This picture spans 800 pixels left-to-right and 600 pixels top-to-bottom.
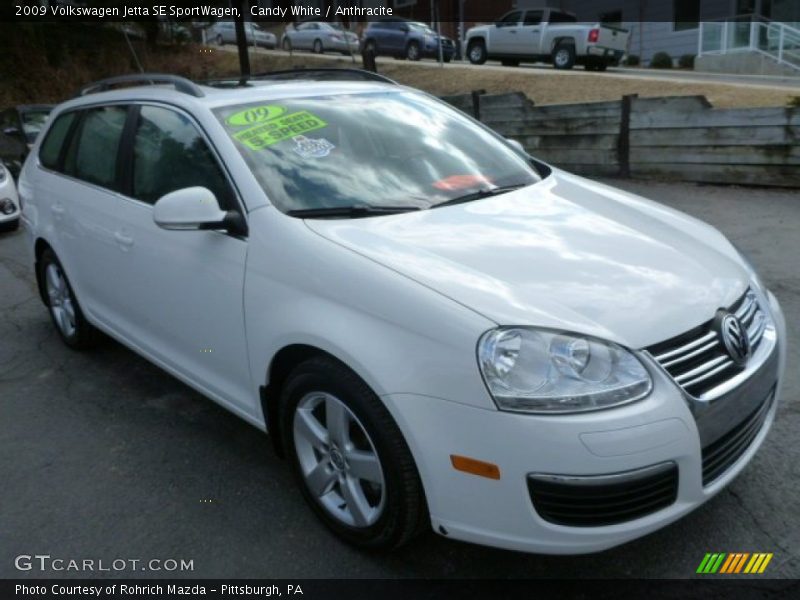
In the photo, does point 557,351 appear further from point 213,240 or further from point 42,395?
point 42,395

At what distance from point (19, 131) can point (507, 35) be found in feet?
52.8

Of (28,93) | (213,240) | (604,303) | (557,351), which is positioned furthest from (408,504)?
(28,93)

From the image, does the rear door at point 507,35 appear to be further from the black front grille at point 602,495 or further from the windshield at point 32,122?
the black front grille at point 602,495

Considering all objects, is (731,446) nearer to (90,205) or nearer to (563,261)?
(563,261)

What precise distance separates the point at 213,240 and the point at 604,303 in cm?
158

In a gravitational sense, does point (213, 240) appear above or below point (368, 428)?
above

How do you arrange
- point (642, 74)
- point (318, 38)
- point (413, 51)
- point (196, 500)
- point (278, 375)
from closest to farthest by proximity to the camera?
point (278, 375) → point (196, 500) → point (642, 74) → point (413, 51) → point (318, 38)

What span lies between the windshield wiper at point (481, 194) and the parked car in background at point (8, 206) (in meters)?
7.71

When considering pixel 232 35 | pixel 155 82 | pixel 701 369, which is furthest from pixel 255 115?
pixel 232 35

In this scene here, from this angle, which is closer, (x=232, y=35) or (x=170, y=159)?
(x=170, y=159)

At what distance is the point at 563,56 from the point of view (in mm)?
Answer: 21641

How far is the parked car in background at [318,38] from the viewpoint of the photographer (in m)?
29.6

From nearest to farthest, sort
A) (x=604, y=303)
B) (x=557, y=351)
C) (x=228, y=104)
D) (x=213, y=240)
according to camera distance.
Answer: (x=557, y=351) < (x=604, y=303) < (x=213, y=240) < (x=228, y=104)

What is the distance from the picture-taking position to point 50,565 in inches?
106
